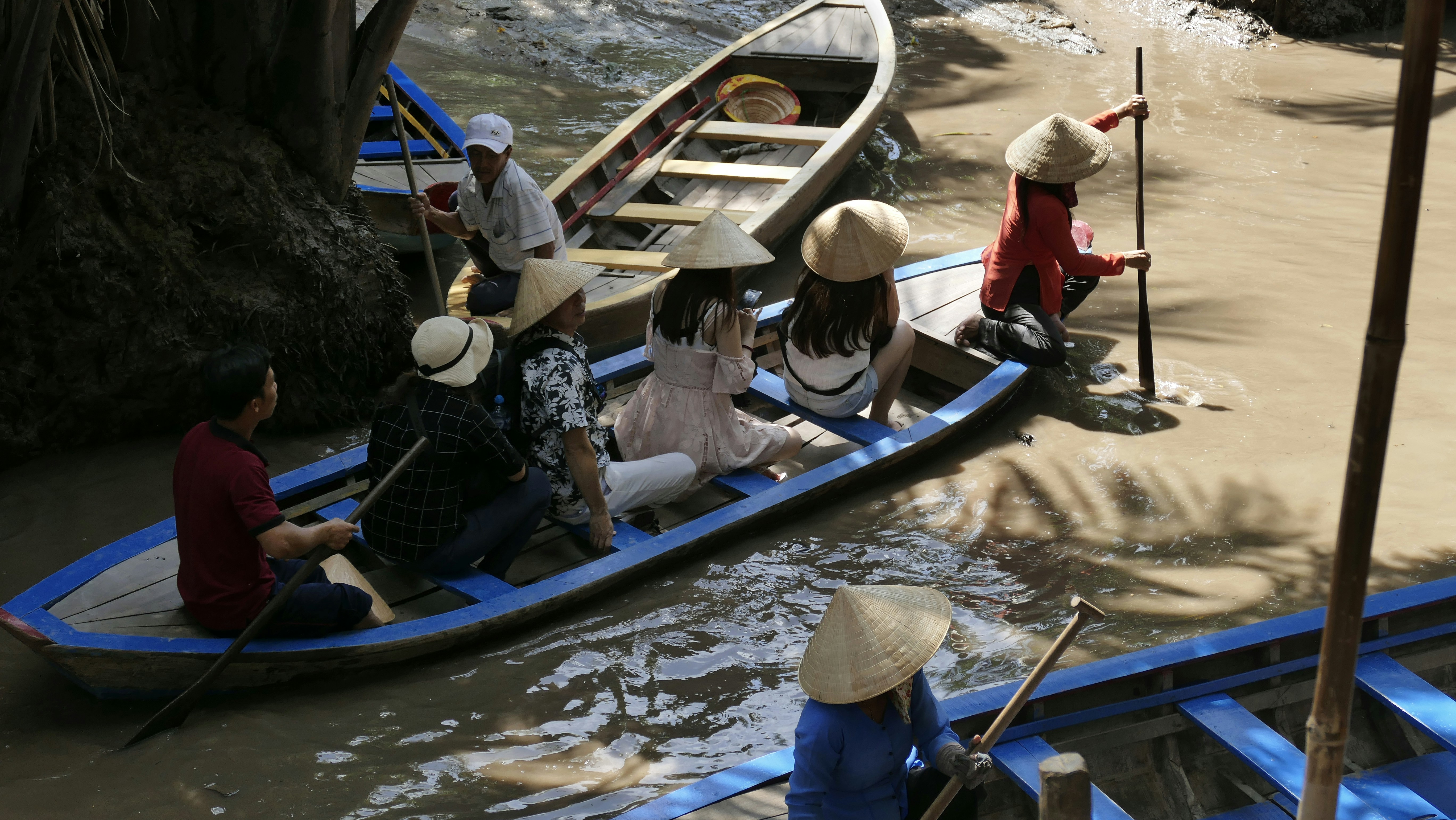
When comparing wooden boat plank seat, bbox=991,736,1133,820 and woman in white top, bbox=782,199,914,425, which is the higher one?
woman in white top, bbox=782,199,914,425

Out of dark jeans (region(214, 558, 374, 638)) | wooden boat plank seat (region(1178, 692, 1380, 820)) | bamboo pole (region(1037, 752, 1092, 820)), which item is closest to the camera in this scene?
bamboo pole (region(1037, 752, 1092, 820))

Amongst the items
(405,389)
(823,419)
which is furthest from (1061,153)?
(405,389)

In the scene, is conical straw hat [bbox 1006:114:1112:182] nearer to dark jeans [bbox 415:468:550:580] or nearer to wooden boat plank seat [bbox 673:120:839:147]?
wooden boat plank seat [bbox 673:120:839:147]

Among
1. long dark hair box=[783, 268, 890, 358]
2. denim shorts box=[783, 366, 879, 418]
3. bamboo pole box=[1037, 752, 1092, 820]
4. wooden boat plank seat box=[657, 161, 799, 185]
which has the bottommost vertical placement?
denim shorts box=[783, 366, 879, 418]

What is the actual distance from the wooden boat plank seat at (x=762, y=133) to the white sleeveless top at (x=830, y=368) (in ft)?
9.33

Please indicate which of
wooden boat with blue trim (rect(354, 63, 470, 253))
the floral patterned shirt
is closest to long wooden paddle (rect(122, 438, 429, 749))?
the floral patterned shirt

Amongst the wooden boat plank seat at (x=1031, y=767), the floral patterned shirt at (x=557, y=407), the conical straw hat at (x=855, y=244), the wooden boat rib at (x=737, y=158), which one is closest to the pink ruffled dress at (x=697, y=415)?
the floral patterned shirt at (x=557, y=407)

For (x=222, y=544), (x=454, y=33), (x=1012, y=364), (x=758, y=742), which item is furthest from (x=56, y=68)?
(x=454, y=33)

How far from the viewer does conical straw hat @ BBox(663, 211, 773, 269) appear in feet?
13.6

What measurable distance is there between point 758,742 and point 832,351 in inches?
75.0

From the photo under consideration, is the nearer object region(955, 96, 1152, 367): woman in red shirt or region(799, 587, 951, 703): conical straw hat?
region(799, 587, 951, 703): conical straw hat

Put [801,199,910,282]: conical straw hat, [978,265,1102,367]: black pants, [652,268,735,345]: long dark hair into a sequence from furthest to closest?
[978,265,1102,367]: black pants
[801,199,910,282]: conical straw hat
[652,268,735,345]: long dark hair

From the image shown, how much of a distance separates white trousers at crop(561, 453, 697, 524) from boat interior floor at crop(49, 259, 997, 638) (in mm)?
75

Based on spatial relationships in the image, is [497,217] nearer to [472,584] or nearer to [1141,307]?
[472,584]
